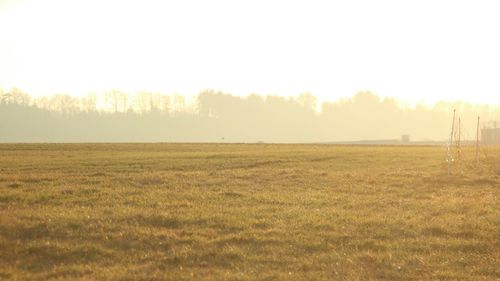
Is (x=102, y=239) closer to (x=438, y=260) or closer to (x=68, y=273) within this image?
(x=68, y=273)

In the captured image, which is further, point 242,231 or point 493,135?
point 493,135

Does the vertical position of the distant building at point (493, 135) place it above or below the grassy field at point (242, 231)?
above

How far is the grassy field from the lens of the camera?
13508mm

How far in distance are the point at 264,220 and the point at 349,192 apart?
28.7 feet

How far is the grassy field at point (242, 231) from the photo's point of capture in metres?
13.5

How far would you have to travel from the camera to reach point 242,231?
16875mm

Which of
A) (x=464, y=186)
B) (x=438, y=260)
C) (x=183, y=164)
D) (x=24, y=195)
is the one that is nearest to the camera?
(x=438, y=260)

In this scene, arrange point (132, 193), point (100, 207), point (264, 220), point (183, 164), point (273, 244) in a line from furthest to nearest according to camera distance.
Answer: point (183, 164), point (132, 193), point (100, 207), point (264, 220), point (273, 244)

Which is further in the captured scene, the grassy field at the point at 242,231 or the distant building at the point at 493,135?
the distant building at the point at 493,135

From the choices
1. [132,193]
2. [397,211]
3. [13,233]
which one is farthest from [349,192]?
[13,233]

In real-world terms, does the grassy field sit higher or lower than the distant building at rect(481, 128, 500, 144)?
lower

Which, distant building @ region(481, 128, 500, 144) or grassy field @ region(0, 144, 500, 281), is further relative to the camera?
distant building @ region(481, 128, 500, 144)

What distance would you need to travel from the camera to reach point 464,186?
29531 mm

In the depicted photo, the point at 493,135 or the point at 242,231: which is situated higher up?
the point at 493,135
